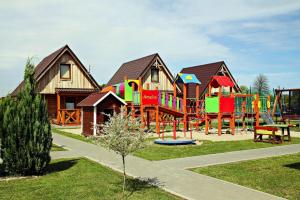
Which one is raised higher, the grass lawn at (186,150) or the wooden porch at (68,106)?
the wooden porch at (68,106)

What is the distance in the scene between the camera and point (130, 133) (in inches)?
260

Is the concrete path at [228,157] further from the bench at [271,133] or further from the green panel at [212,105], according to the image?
the green panel at [212,105]

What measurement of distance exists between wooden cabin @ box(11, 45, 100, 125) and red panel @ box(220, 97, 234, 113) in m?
13.2

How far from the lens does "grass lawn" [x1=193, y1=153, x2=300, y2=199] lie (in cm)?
728

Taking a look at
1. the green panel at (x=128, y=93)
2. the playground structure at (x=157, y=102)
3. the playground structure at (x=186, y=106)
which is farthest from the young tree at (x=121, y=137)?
the green panel at (x=128, y=93)

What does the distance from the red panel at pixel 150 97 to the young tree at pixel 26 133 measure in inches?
457

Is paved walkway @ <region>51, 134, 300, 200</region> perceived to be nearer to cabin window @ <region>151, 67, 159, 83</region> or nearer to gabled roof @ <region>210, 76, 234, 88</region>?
gabled roof @ <region>210, 76, 234, 88</region>

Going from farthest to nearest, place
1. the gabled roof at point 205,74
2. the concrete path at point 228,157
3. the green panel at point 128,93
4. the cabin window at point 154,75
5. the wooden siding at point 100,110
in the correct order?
the gabled roof at point 205,74
the cabin window at point 154,75
the green panel at point 128,93
the wooden siding at point 100,110
the concrete path at point 228,157

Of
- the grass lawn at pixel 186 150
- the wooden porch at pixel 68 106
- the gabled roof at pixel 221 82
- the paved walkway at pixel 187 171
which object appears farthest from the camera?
the wooden porch at pixel 68 106

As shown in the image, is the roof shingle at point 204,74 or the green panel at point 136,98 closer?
the green panel at point 136,98

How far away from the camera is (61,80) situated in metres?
28.8

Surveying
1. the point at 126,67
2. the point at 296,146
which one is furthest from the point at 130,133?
the point at 126,67

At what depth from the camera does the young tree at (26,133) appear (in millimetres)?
8336

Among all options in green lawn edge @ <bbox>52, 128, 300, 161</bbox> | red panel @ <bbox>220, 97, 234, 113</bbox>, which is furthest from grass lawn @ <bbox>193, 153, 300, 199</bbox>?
red panel @ <bbox>220, 97, 234, 113</bbox>
